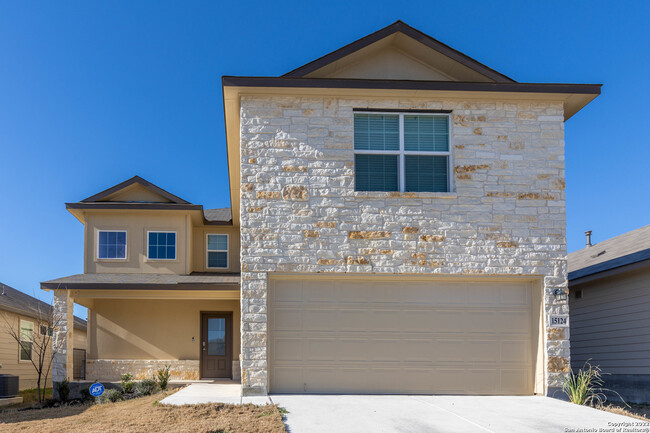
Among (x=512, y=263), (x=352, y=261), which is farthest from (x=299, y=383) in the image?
(x=512, y=263)

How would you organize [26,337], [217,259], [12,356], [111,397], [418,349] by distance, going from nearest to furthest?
1. [418,349]
2. [111,397]
3. [12,356]
4. [217,259]
5. [26,337]

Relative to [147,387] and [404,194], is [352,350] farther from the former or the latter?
[147,387]

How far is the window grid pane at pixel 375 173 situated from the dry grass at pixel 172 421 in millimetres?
4232

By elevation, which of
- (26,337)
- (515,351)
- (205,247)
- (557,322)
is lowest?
(26,337)

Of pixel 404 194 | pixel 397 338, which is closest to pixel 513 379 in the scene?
pixel 397 338

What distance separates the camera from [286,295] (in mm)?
11203

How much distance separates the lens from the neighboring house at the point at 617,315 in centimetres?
1348

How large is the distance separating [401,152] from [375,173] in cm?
61

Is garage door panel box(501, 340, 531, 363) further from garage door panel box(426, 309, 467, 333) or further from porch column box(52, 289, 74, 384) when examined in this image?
porch column box(52, 289, 74, 384)

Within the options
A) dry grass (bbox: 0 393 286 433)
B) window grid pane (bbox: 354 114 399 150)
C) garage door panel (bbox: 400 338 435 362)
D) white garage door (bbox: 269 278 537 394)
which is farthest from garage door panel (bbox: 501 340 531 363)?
dry grass (bbox: 0 393 286 433)

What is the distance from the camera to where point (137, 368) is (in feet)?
60.5

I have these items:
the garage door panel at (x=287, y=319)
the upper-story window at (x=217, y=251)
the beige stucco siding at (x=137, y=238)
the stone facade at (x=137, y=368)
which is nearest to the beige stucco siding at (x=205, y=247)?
the upper-story window at (x=217, y=251)

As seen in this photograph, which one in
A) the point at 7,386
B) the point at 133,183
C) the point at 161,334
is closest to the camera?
the point at 7,386

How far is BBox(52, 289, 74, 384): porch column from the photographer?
53.5 feet
